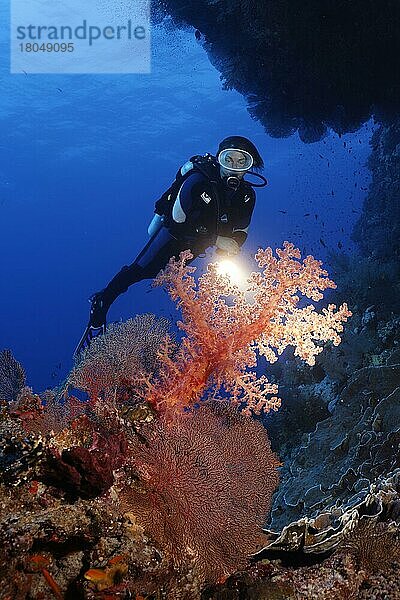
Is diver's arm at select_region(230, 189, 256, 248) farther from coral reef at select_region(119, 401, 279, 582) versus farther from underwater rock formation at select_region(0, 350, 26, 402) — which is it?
coral reef at select_region(119, 401, 279, 582)

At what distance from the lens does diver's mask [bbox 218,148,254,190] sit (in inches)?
256

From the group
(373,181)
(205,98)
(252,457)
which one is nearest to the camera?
(252,457)

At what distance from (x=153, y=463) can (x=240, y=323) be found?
1406mm

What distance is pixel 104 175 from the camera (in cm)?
6606

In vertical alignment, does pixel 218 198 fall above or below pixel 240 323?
above

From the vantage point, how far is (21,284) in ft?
287

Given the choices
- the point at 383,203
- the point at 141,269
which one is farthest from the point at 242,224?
the point at 383,203

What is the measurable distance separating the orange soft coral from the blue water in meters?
10.3

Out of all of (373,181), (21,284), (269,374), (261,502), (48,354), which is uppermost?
(21,284)

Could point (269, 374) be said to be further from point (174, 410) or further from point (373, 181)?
point (373, 181)

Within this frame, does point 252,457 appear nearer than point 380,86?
Yes

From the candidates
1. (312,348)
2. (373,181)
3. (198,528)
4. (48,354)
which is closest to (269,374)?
(312,348)

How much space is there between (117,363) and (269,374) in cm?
781

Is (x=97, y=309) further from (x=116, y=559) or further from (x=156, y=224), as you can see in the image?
(x=116, y=559)
